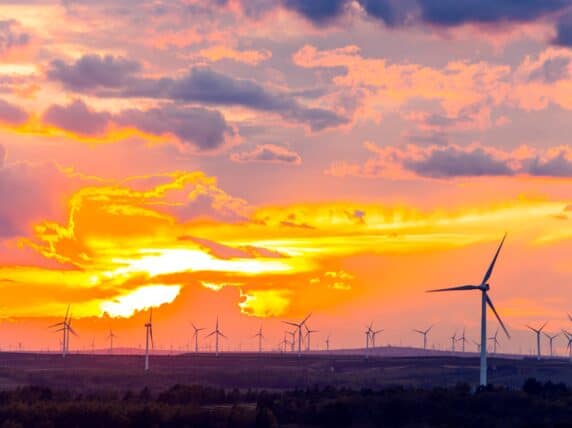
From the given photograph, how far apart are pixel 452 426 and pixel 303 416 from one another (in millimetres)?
15105

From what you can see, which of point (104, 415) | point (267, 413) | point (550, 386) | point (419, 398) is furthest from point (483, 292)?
point (104, 415)

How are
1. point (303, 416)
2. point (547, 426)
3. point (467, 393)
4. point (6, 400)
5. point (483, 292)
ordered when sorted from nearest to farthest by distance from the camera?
point (547, 426), point (303, 416), point (6, 400), point (467, 393), point (483, 292)

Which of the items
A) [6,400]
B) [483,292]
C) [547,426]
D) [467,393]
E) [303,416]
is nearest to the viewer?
[547,426]

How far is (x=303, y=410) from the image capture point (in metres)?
123

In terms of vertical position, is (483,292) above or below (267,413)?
above

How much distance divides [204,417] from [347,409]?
15.7 meters

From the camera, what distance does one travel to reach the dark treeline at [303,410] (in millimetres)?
112000

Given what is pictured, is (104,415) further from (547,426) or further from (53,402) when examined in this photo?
(547,426)

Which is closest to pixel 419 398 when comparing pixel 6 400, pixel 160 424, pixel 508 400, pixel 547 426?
pixel 508 400

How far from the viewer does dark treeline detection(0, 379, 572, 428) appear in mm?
112000

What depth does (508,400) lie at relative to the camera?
132250 millimetres

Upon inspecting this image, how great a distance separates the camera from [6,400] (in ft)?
425

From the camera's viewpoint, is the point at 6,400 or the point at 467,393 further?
the point at 467,393

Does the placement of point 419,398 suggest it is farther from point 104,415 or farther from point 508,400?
point 104,415
